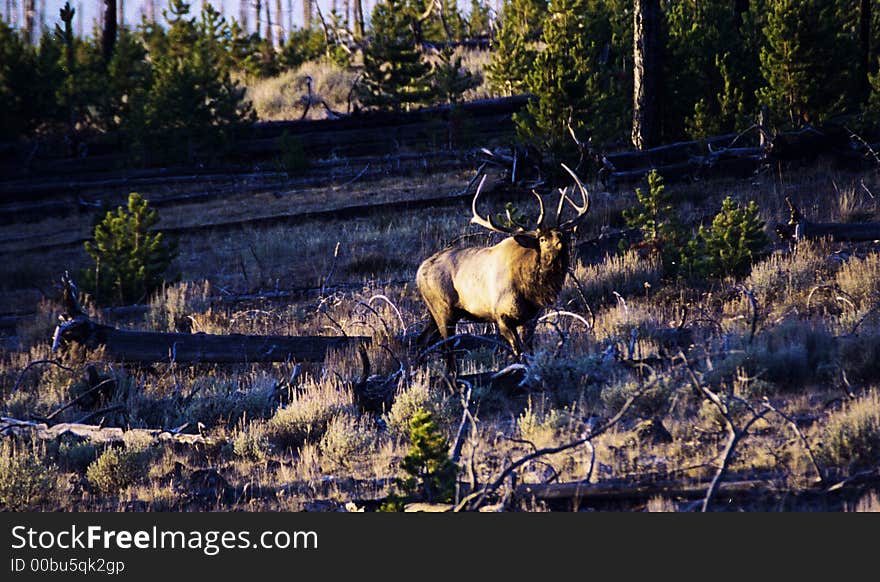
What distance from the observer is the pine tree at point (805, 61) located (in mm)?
18422

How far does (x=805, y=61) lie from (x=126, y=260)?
42.3 ft

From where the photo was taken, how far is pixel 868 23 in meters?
21.4

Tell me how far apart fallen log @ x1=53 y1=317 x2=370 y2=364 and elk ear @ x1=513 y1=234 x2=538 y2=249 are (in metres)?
2.62

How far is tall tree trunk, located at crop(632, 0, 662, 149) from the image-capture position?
19188 mm

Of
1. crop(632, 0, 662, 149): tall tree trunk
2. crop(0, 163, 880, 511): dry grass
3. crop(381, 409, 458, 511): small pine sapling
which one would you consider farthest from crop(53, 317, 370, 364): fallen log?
crop(632, 0, 662, 149): tall tree trunk

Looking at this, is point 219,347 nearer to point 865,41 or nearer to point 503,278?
point 503,278

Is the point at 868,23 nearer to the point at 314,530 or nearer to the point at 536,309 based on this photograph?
the point at 536,309

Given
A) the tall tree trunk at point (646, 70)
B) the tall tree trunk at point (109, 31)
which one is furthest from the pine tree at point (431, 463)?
the tall tree trunk at point (109, 31)

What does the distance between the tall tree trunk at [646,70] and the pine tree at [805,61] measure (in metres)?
2.06

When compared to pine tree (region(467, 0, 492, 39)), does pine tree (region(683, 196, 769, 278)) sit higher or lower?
lower

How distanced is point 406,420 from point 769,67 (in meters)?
13.5

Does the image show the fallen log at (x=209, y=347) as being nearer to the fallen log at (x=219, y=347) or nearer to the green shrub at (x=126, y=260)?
the fallen log at (x=219, y=347)

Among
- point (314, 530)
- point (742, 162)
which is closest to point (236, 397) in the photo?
point (314, 530)

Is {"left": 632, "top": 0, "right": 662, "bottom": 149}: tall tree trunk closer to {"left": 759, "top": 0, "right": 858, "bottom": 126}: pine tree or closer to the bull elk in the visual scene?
{"left": 759, "top": 0, "right": 858, "bottom": 126}: pine tree
